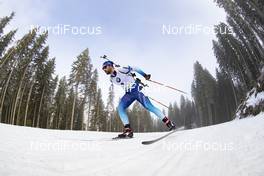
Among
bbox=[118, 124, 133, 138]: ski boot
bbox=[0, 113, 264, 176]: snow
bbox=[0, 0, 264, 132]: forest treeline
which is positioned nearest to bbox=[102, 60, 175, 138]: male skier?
bbox=[118, 124, 133, 138]: ski boot

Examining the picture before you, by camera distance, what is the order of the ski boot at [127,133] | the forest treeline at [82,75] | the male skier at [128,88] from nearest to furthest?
the ski boot at [127,133] → the male skier at [128,88] → the forest treeline at [82,75]

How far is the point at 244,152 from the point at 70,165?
2.47 metres

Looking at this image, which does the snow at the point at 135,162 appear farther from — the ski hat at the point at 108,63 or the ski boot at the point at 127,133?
the ski hat at the point at 108,63

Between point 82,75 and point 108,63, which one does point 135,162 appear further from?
point 82,75

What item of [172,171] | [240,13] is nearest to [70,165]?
[172,171]

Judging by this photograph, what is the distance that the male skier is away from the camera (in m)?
7.11

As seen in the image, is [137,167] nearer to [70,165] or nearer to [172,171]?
[172,171]

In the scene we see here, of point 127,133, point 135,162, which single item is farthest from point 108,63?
point 135,162

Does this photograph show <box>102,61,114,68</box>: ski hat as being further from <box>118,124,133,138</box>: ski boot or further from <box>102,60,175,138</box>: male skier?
<box>118,124,133,138</box>: ski boot

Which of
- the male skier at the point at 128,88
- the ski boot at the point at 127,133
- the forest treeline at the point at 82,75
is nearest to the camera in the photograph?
the ski boot at the point at 127,133

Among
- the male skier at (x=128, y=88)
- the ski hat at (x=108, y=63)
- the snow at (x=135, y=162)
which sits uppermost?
the ski hat at (x=108, y=63)

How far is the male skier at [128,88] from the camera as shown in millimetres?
7109

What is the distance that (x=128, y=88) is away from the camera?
287 inches

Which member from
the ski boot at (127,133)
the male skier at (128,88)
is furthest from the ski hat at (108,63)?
the ski boot at (127,133)
